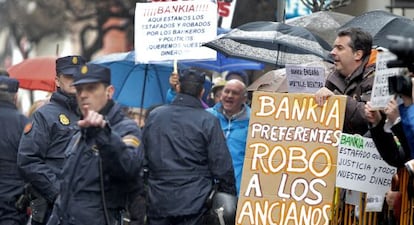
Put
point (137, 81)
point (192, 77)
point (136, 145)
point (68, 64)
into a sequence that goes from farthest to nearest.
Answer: point (137, 81) < point (192, 77) < point (68, 64) < point (136, 145)

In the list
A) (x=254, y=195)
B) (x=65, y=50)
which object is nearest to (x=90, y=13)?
(x=65, y=50)

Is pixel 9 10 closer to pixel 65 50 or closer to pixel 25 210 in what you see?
pixel 65 50

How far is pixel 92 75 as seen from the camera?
27.7 feet

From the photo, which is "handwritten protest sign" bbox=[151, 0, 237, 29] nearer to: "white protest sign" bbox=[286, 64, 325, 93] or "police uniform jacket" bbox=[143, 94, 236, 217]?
→ "police uniform jacket" bbox=[143, 94, 236, 217]

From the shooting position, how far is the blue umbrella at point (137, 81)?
15406 millimetres

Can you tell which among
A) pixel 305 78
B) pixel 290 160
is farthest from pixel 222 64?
pixel 290 160

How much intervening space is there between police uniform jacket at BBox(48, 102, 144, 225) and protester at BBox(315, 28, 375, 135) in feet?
5.19

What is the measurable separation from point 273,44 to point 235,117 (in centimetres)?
94

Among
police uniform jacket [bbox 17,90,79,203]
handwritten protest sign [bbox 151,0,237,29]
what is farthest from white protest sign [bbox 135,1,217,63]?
handwritten protest sign [bbox 151,0,237,29]

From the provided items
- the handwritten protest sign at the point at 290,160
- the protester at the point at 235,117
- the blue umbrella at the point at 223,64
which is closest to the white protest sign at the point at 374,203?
the handwritten protest sign at the point at 290,160

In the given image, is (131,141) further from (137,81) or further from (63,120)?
(137,81)

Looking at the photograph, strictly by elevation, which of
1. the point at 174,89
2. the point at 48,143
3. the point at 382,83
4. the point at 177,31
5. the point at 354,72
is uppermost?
the point at 382,83

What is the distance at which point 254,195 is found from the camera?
942 cm

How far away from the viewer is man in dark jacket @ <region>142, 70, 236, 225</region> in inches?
409
